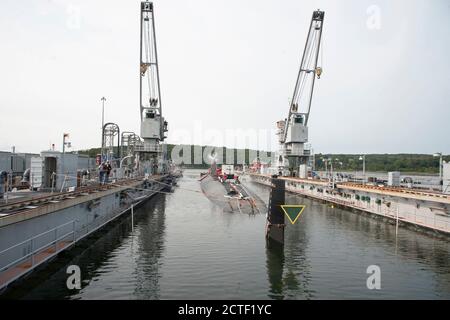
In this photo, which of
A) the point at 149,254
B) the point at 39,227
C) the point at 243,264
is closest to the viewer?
the point at 39,227

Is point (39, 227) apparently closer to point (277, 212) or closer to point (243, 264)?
point (243, 264)

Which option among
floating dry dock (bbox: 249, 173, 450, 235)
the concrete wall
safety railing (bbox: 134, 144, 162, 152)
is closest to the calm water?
the concrete wall

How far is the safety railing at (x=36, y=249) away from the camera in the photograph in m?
16.3

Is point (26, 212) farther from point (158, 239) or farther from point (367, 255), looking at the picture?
point (367, 255)

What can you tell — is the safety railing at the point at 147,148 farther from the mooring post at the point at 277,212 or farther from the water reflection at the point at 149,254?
the mooring post at the point at 277,212

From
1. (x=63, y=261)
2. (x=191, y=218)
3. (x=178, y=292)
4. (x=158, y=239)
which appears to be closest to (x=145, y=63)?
(x=191, y=218)

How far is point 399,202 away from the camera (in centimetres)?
3822

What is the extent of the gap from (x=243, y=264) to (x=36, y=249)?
42.6 feet

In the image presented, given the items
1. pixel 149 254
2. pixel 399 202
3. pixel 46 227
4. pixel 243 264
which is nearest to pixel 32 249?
pixel 46 227

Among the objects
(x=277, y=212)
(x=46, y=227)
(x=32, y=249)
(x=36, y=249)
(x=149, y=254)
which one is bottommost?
(x=149, y=254)

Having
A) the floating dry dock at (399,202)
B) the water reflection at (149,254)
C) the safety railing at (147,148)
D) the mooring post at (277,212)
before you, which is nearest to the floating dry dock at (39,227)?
the water reflection at (149,254)

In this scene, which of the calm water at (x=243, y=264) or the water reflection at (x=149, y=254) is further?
the water reflection at (x=149, y=254)

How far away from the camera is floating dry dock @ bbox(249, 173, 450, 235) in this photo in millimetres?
31047

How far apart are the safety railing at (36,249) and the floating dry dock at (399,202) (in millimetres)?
30990
